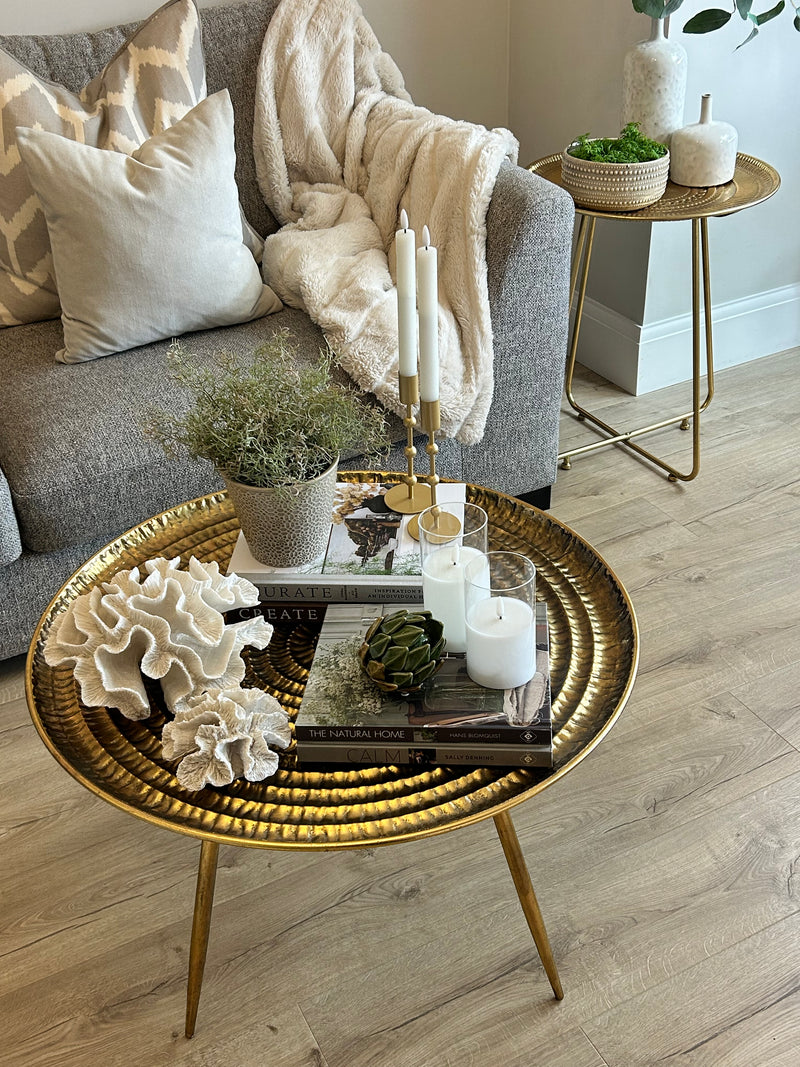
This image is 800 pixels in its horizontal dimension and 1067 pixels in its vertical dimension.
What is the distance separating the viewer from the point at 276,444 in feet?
3.62

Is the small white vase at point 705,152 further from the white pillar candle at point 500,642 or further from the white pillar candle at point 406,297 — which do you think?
the white pillar candle at point 500,642

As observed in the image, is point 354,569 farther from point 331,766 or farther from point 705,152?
point 705,152

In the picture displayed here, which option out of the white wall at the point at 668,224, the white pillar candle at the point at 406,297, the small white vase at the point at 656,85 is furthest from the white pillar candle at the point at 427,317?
the white wall at the point at 668,224

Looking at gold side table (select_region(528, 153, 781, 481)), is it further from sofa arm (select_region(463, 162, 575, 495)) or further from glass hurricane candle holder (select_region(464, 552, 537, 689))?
glass hurricane candle holder (select_region(464, 552, 537, 689))

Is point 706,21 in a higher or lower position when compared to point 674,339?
higher

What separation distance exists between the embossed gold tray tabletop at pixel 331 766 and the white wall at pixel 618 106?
1310 millimetres

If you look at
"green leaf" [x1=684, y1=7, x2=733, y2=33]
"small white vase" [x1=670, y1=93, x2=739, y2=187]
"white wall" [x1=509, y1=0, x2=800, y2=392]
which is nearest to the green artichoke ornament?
"small white vase" [x1=670, y1=93, x2=739, y2=187]

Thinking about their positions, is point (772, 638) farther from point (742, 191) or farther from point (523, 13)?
point (523, 13)

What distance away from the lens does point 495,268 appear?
1.77m

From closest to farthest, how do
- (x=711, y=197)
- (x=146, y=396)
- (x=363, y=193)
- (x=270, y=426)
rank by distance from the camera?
(x=270, y=426) → (x=146, y=396) → (x=711, y=197) → (x=363, y=193)

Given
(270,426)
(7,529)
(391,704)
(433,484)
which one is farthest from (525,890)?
(7,529)

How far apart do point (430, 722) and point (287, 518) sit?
1.00ft

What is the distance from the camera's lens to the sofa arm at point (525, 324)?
68.4 inches

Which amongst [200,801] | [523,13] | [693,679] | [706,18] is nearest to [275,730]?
[200,801]
